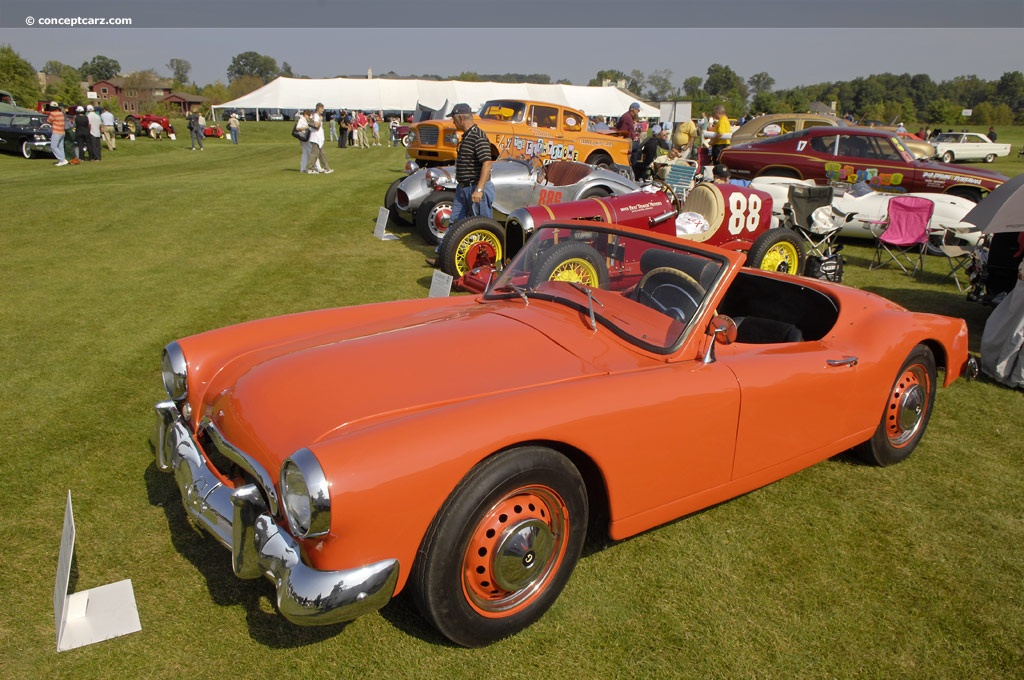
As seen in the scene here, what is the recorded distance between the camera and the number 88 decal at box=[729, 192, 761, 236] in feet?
24.4

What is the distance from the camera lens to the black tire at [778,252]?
23.5 ft

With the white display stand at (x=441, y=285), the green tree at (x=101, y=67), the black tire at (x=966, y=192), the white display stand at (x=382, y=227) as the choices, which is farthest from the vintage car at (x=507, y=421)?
the green tree at (x=101, y=67)

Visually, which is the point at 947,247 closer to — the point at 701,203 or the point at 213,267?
the point at 701,203

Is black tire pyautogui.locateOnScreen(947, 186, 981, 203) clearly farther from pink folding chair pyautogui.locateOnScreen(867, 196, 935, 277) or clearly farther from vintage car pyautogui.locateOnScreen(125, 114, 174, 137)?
vintage car pyautogui.locateOnScreen(125, 114, 174, 137)

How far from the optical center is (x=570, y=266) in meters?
3.56

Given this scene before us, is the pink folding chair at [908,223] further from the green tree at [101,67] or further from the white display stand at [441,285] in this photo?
the green tree at [101,67]

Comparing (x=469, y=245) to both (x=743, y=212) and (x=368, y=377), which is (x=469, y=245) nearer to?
(x=743, y=212)

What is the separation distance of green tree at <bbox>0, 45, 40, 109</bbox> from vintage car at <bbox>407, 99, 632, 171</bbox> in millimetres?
39759

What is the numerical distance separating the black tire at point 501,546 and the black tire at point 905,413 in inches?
85.6

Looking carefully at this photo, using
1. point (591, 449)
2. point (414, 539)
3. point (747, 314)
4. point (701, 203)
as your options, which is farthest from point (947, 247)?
point (414, 539)

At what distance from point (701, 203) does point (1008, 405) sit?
3.61 metres

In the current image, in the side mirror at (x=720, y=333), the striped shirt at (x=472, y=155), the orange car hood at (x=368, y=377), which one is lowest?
the orange car hood at (x=368, y=377)

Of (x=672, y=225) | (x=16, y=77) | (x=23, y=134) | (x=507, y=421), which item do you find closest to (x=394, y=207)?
(x=672, y=225)

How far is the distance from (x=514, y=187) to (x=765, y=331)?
575cm
